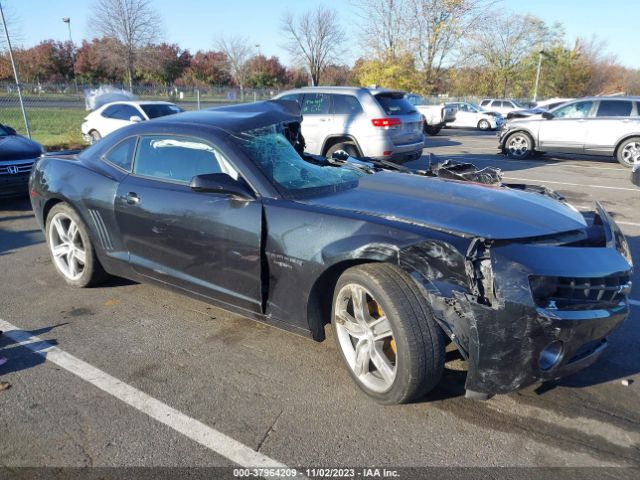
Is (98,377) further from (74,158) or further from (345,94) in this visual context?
(345,94)

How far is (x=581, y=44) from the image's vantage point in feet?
179

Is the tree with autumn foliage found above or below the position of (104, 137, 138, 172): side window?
above

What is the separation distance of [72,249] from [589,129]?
1222cm

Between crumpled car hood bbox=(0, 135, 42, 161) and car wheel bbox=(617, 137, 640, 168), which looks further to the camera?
car wheel bbox=(617, 137, 640, 168)

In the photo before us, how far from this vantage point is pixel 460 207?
2.97 m

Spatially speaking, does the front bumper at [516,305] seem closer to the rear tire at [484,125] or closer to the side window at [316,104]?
the side window at [316,104]

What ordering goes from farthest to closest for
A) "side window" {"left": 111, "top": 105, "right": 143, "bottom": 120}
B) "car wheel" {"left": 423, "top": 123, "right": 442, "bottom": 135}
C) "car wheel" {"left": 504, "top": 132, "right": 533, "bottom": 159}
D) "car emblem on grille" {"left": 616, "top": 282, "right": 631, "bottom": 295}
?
"car wheel" {"left": 423, "top": 123, "right": 442, "bottom": 135} < "car wheel" {"left": 504, "top": 132, "right": 533, "bottom": 159} < "side window" {"left": 111, "top": 105, "right": 143, "bottom": 120} < "car emblem on grille" {"left": 616, "top": 282, "right": 631, "bottom": 295}

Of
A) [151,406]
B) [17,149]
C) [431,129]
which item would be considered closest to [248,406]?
[151,406]

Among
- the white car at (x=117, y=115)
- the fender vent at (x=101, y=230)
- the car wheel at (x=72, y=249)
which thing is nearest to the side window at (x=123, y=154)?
the fender vent at (x=101, y=230)

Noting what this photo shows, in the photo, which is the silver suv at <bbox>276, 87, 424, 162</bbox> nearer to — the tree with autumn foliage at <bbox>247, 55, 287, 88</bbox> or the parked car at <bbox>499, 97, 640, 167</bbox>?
the parked car at <bbox>499, 97, 640, 167</bbox>

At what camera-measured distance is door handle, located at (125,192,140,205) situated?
3727mm

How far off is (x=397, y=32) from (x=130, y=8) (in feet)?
49.4

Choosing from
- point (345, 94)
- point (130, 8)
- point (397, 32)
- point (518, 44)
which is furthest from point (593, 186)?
point (518, 44)

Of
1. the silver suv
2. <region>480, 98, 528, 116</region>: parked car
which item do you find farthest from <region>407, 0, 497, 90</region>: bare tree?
the silver suv
